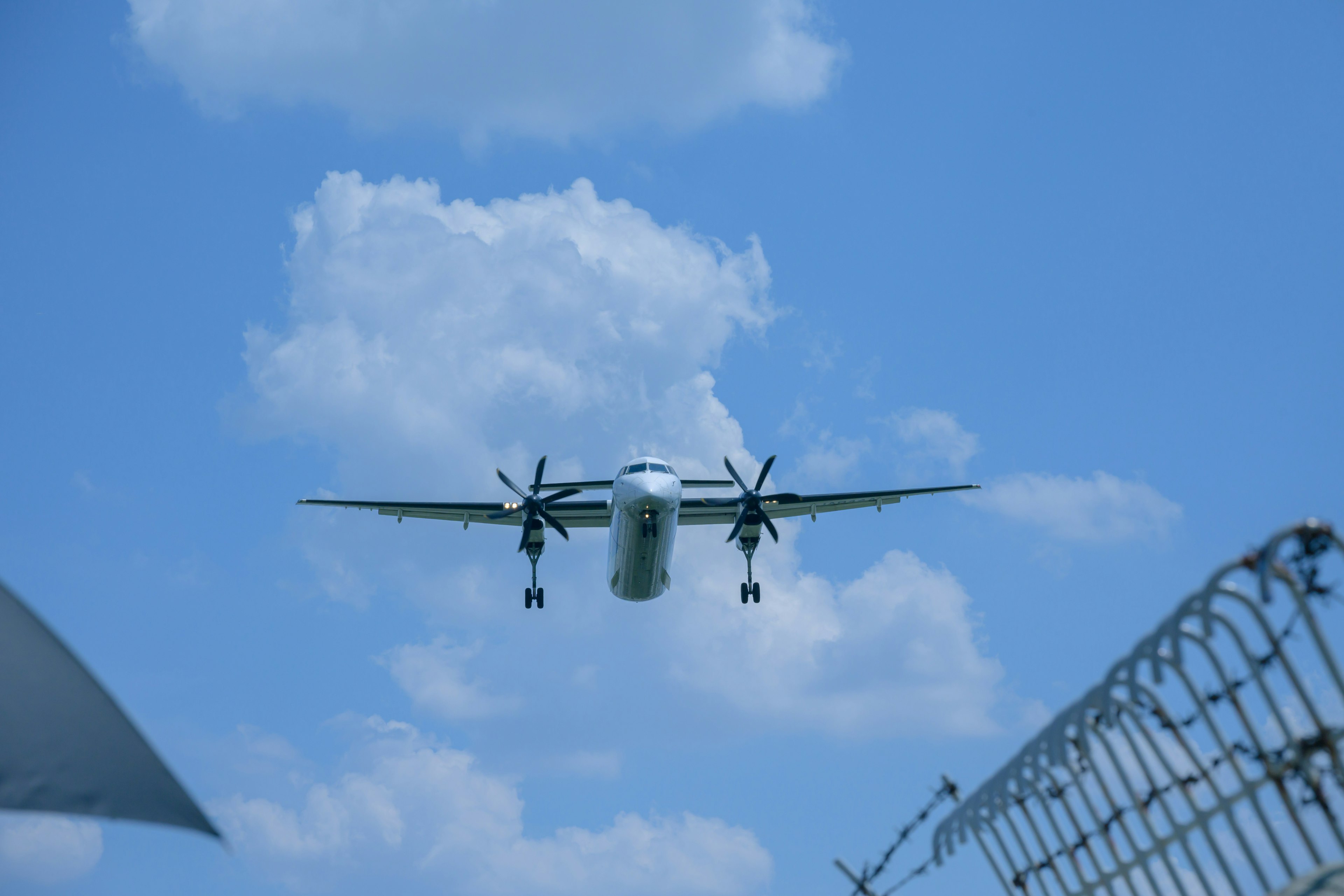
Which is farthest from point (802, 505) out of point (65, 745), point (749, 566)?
point (65, 745)

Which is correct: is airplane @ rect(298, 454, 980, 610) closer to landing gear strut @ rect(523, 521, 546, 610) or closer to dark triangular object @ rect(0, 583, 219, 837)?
landing gear strut @ rect(523, 521, 546, 610)

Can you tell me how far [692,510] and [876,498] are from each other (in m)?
9.54

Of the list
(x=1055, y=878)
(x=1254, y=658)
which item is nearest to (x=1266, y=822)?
(x=1254, y=658)

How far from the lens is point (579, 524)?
58.5 metres

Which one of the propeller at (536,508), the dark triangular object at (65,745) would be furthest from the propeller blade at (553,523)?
the dark triangular object at (65,745)

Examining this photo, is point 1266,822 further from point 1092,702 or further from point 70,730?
point 70,730

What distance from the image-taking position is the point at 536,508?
2080 inches

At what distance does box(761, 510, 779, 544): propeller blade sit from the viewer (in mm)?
50969

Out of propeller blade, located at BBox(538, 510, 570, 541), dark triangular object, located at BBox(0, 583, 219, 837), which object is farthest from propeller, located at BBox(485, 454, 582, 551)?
dark triangular object, located at BBox(0, 583, 219, 837)

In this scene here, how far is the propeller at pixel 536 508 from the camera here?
52.7m

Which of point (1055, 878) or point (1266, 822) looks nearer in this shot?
point (1266, 822)

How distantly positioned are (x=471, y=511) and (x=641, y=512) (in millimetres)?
14791

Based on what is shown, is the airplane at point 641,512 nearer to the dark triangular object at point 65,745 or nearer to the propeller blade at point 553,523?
the propeller blade at point 553,523

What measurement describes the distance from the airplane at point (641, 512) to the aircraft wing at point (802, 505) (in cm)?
6
